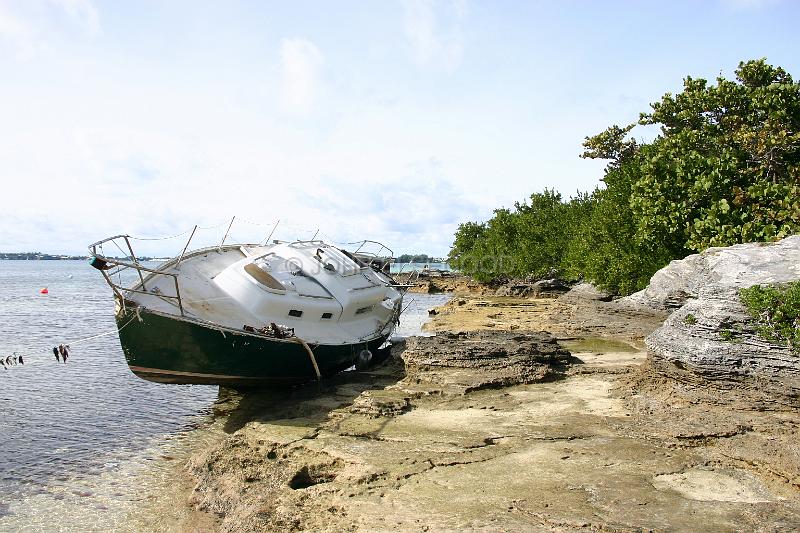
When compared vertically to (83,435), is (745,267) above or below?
above

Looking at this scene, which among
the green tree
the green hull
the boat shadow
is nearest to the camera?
the boat shadow

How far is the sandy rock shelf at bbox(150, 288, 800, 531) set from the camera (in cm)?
710

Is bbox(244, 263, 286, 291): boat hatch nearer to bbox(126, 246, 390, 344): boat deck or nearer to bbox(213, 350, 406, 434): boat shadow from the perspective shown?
bbox(126, 246, 390, 344): boat deck

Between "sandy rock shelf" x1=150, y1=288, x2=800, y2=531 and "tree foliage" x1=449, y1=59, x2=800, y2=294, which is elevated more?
"tree foliage" x1=449, y1=59, x2=800, y2=294

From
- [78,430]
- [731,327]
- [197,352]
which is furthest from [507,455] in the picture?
[78,430]

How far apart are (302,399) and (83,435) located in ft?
16.1

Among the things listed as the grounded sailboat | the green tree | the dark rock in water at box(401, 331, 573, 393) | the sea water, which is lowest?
the sea water

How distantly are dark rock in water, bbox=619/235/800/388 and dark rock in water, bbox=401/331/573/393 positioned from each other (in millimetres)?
2947

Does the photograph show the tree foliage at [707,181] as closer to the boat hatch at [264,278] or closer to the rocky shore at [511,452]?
the rocky shore at [511,452]

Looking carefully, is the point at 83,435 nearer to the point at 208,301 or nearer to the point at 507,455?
the point at 208,301

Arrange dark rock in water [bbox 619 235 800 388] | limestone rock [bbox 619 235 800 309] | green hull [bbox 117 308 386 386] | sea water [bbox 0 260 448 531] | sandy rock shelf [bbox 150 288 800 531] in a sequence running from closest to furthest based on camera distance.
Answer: sandy rock shelf [bbox 150 288 800 531]
sea water [bbox 0 260 448 531]
dark rock in water [bbox 619 235 800 388]
limestone rock [bbox 619 235 800 309]
green hull [bbox 117 308 386 386]

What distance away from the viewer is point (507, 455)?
9.00 m

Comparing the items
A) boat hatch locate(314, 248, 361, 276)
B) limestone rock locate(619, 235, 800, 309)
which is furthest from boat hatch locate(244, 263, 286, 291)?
limestone rock locate(619, 235, 800, 309)

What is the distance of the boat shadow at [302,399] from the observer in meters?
12.2
